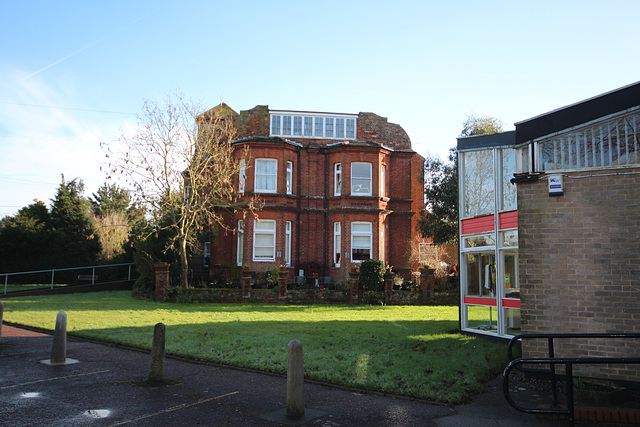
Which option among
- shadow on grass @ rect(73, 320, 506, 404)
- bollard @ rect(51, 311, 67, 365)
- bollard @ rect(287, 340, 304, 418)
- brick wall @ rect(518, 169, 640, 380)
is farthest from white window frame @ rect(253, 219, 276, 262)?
bollard @ rect(287, 340, 304, 418)

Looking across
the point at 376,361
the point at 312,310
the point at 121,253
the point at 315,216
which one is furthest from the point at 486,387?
the point at 121,253

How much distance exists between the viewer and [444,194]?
88.8 ft

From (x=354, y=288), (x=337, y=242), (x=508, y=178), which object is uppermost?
(x=508, y=178)

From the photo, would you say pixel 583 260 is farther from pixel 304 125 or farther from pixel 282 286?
pixel 304 125

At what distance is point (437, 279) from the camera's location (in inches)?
1007

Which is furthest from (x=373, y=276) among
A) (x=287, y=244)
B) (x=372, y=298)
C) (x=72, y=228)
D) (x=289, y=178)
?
(x=72, y=228)

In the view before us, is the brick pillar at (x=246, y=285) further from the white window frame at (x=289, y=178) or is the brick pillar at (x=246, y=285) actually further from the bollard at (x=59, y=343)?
the bollard at (x=59, y=343)

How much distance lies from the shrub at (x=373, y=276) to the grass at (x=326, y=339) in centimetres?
300

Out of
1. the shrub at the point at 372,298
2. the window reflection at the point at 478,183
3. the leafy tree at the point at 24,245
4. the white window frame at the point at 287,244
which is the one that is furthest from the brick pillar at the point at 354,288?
the leafy tree at the point at 24,245

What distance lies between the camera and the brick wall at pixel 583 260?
23.1ft

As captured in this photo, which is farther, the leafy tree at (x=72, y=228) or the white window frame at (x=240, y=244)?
the leafy tree at (x=72, y=228)

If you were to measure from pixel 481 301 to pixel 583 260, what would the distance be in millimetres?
4955

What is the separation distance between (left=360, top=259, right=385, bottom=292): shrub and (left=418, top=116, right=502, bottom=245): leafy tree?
243 inches

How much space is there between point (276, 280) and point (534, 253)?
1706cm
